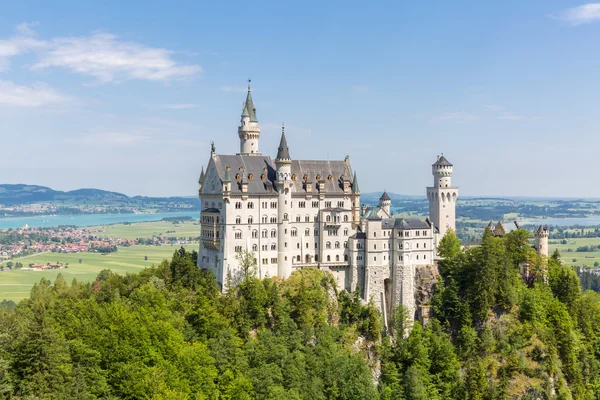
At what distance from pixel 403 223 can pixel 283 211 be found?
18.3m

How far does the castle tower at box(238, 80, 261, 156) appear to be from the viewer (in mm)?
105375

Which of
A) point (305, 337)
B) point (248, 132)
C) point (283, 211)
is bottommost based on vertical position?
point (305, 337)

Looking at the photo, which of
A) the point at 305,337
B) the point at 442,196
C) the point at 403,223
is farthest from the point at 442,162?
Answer: the point at 305,337

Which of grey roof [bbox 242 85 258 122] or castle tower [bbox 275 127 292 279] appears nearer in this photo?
castle tower [bbox 275 127 292 279]

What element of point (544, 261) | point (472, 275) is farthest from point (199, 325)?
point (544, 261)

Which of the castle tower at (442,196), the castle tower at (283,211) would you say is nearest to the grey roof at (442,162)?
the castle tower at (442,196)

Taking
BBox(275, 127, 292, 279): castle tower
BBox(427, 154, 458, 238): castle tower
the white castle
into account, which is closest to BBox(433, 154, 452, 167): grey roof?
BBox(427, 154, 458, 238): castle tower

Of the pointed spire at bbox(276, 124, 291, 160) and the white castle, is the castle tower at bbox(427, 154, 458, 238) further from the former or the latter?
the pointed spire at bbox(276, 124, 291, 160)

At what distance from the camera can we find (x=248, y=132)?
105250 mm

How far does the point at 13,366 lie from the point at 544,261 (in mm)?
79200

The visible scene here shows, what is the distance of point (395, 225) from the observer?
333 feet

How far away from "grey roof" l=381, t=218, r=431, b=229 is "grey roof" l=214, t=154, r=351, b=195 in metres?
8.03

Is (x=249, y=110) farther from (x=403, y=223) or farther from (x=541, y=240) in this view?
(x=541, y=240)

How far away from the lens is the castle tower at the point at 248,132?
105 metres
